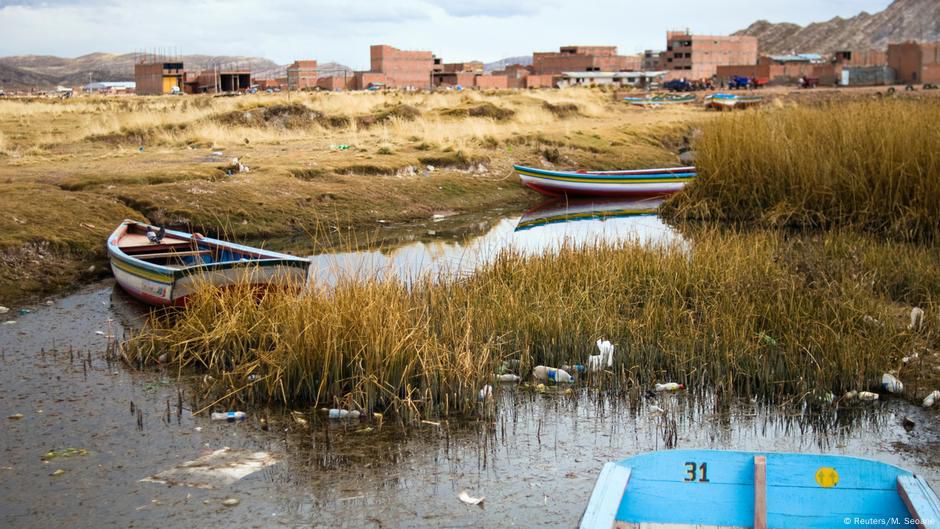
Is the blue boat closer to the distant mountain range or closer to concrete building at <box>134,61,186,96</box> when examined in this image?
concrete building at <box>134,61,186,96</box>

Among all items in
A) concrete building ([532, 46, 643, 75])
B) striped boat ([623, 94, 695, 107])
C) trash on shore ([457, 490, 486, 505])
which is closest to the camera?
trash on shore ([457, 490, 486, 505])

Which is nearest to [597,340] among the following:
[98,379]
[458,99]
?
[98,379]

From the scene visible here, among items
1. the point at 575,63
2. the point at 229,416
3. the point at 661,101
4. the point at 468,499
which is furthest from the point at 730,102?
the point at 575,63

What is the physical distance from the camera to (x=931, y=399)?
785 centimetres

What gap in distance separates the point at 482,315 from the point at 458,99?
35771mm

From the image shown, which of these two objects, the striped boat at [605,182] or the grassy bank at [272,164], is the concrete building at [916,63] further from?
the striped boat at [605,182]

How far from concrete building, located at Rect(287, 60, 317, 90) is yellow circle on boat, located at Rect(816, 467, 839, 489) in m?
93.3

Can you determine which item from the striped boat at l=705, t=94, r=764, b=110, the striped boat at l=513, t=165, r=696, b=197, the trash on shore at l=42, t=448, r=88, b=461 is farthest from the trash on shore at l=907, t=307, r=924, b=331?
the striped boat at l=705, t=94, r=764, b=110

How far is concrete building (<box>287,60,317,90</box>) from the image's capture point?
96.9 metres

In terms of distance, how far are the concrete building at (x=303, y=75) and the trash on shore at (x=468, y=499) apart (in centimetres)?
9153

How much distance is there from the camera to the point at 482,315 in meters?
9.22

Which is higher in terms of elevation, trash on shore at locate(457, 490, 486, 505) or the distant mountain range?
the distant mountain range

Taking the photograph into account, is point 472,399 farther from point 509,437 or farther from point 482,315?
point 482,315

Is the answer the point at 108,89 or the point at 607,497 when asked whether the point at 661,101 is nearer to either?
the point at 607,497
